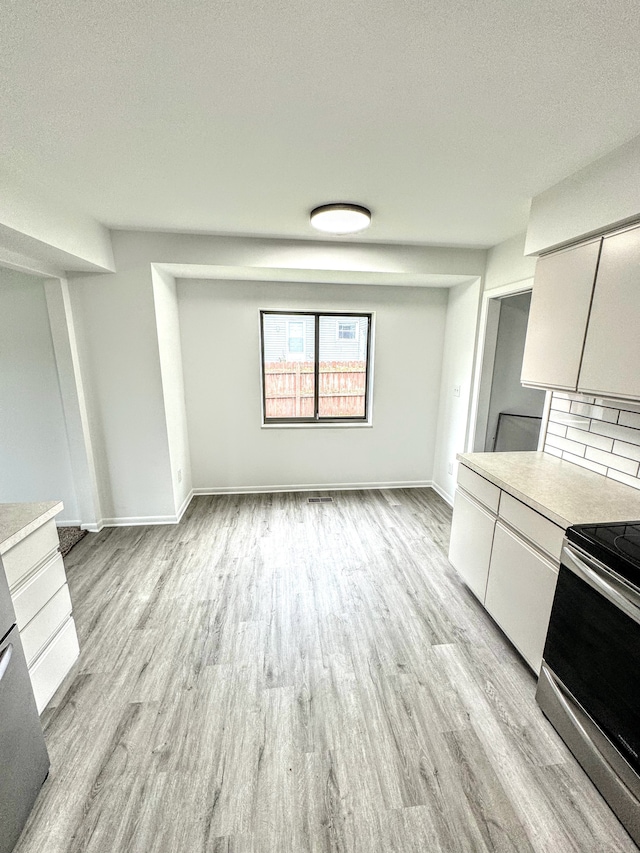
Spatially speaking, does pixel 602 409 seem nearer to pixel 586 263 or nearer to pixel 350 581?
pixel 586 263

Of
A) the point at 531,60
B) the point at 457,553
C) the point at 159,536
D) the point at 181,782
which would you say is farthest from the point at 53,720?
the point at 531,60

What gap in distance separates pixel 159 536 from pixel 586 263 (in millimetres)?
3610

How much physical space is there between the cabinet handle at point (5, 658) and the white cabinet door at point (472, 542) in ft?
7.31

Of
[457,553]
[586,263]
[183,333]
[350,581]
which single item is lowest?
[350,581]

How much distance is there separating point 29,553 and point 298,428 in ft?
8.85

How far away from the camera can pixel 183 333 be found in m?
3.53

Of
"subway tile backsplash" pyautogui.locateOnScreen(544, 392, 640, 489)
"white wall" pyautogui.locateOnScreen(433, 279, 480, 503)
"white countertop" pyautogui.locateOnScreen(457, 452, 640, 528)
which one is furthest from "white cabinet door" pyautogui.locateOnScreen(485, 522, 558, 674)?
"white wall" pyautogui.locateOnScreen(433, 279, 480, 503)

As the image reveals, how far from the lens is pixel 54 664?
1620 millimetres

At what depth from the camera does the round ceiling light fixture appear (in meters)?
2.16

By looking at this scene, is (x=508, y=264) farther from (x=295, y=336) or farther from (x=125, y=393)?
(x=125, y=393)

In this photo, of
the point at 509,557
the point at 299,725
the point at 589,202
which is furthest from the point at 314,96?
the point at 299,725

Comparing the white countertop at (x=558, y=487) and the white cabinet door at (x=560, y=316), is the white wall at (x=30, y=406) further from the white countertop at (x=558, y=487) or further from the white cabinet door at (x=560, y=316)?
the white cabinet door at (x=560, y=316)

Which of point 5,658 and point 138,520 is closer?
point 5,658

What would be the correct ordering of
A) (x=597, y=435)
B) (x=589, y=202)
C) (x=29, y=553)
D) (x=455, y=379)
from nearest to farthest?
(x=29, y=553)
(x=589, y=202)
(x=597, y=435)
(x=455, y=379)
